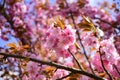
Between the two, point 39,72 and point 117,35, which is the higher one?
point 39,72

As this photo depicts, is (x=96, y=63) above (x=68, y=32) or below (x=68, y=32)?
A: below

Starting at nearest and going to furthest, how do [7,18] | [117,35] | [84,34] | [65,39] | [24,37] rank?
1. [65,39]
2. [84,34]
3. [117,35]
4. [24,37]
5. [7,18]

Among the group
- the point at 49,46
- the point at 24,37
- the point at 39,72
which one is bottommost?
the point at 24,37

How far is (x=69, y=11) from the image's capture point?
9070mm

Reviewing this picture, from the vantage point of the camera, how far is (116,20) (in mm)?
9086

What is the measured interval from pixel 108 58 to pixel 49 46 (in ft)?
2.10

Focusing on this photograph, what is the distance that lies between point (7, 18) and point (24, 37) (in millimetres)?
1203

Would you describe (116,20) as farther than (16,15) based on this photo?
No

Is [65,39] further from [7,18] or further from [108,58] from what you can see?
[7,18]

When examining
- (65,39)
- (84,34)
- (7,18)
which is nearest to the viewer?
(65,39)

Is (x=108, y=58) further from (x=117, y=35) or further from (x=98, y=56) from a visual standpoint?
(x=117, y=35)

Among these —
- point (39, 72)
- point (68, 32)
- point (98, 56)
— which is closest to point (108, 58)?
point (98, 56)

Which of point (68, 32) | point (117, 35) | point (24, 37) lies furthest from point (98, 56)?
point (24, 37)

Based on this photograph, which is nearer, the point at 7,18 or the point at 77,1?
the point at 77,1
